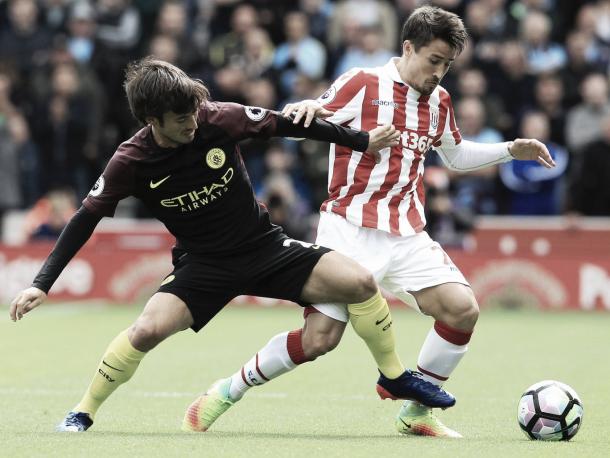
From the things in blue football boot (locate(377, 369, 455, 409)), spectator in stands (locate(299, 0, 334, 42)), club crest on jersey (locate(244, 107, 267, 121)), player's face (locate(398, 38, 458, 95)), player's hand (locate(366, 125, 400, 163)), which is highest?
player's face (locate(398, 38, 458, 95))

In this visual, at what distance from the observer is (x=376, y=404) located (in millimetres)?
7891

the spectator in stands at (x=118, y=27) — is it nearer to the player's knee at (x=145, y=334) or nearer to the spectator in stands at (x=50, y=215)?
the spectator in stands at (x=50, y=215)

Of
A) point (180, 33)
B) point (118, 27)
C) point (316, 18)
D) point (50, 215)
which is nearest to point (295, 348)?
point (50, 215)

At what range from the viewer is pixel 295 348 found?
664cm

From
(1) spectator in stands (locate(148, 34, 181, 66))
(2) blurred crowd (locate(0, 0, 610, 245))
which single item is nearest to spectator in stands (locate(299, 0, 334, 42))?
(2) blurred crowd (locate(0, 0, 610, 245))

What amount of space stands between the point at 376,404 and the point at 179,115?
102 inches

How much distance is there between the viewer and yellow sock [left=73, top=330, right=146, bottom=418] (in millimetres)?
6406

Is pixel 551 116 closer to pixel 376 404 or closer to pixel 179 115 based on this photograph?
pixel 376 404

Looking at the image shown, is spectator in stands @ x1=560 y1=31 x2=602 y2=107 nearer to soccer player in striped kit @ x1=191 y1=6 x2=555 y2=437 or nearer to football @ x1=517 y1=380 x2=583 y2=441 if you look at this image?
soccer player in striped kit @ x1=191 y1=6 x2=555 y2=437

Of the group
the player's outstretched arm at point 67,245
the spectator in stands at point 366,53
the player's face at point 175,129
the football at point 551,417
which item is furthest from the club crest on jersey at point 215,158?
the spectator in stands at point 366,53

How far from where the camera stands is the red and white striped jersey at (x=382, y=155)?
22.5 feet

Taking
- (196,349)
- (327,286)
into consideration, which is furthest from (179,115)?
(196,349)

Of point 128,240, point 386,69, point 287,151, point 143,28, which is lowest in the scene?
point 128,240

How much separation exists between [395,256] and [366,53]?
8.88 meters
